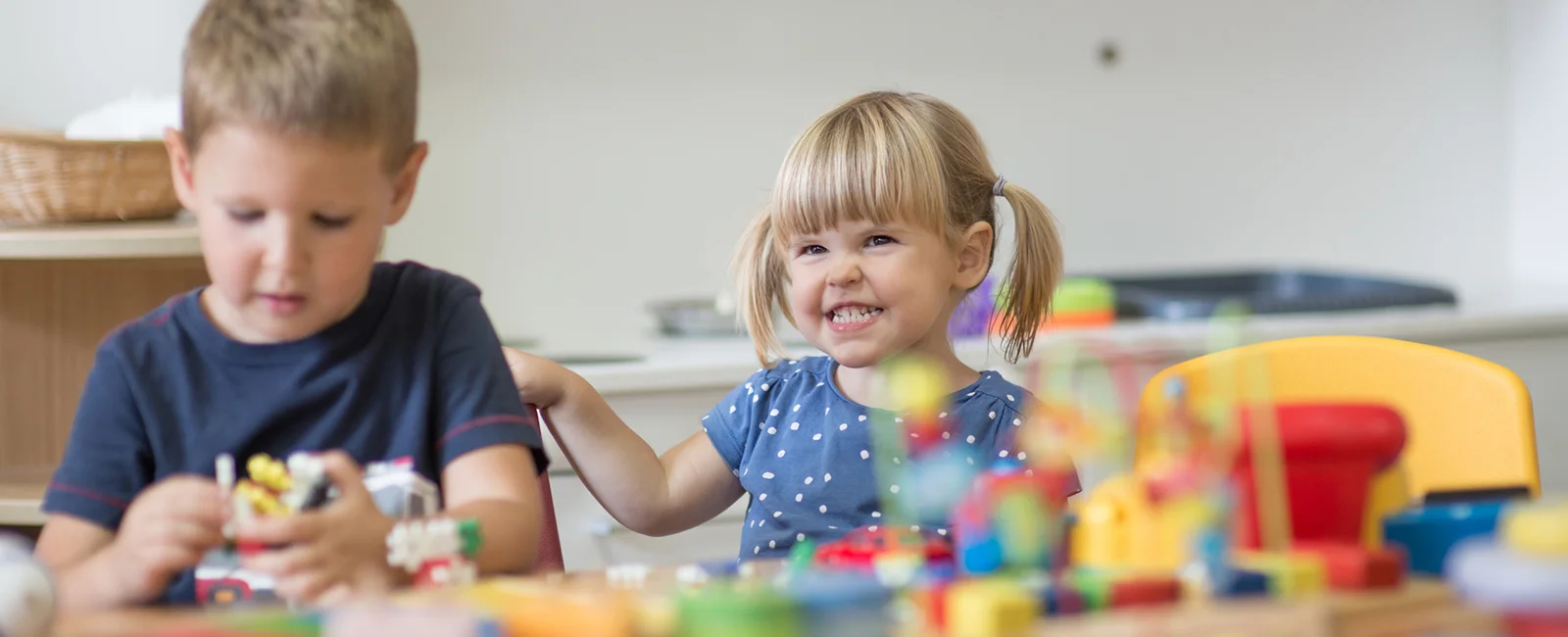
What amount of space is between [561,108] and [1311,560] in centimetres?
173

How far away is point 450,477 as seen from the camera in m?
0.89

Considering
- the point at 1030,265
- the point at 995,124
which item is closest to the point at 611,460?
the point at 1030,265

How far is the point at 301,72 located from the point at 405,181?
11cm

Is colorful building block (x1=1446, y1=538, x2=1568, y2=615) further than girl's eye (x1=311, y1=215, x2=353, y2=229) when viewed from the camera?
No

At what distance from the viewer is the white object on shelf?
152 centimetres

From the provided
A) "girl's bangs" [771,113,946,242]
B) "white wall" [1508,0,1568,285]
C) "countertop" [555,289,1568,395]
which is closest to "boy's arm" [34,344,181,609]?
"girl's bangs" [771,113,946,242]

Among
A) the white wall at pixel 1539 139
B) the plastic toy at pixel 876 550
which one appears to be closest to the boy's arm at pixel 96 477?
the plastic toy at pixel 876 550

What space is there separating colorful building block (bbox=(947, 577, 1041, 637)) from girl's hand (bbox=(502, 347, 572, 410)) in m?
0.58

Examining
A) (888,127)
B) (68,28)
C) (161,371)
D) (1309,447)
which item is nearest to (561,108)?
(68,28)

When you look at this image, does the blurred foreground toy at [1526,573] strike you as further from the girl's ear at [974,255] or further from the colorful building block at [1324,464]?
the girl's ear at [974,255]

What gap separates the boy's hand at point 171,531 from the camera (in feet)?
2.36

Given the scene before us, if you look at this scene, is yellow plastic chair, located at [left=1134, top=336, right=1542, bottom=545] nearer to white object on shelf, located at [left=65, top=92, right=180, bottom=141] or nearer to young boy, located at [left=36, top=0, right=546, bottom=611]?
young boy, located at [left=36, top=0, right=546, bottom=611]

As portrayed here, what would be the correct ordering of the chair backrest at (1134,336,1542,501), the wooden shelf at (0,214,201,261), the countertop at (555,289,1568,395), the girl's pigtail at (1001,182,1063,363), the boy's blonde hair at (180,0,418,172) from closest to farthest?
the boy's blonde hair at (180,0,418,172)
the chair backrest at (1134,336,1542,501)
the girl's pigtail at (1001,182,1063,363)
the wooden shelf at (0,214,201,261)
the countertop at (555,289,1568,395)

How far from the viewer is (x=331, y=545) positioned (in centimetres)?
73
